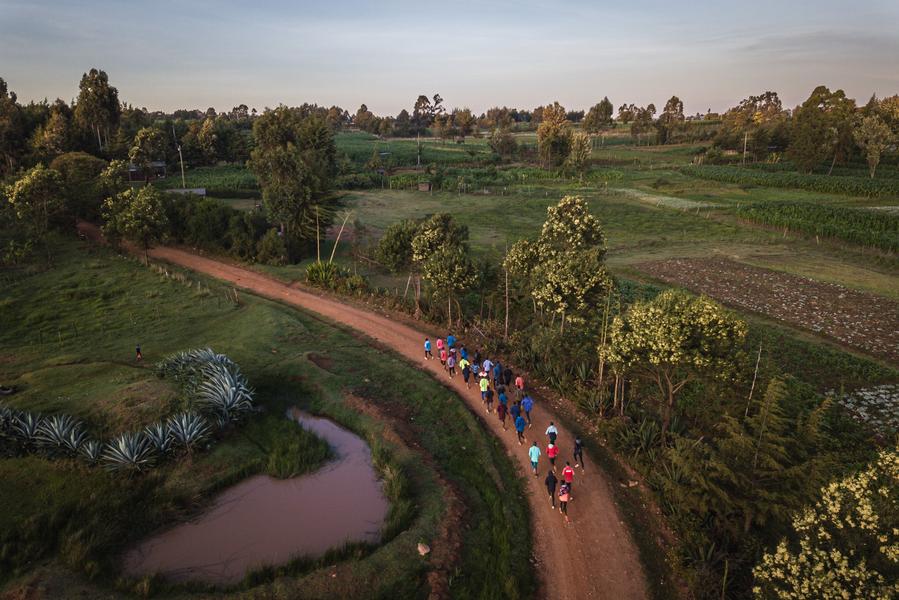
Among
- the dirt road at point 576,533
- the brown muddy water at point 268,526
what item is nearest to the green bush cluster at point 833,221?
the dirt road at point 576,533

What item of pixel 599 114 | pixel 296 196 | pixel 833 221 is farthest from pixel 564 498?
pixel 599 114

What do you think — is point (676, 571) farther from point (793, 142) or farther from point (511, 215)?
point (793, 142)

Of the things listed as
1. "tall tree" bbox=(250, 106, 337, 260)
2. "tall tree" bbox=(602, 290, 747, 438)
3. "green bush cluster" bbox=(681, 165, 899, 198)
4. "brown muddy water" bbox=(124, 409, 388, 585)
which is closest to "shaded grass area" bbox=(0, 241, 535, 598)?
"brown muddy water" bbox=(124, 409, 388, 585)

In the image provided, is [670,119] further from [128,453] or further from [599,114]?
[128,453]

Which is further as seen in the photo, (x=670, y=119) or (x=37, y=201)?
(x=670, y=119)

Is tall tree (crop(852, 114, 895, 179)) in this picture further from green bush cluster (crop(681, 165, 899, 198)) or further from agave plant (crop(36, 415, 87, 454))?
agave plant (crop(36, 415, 87, 454))

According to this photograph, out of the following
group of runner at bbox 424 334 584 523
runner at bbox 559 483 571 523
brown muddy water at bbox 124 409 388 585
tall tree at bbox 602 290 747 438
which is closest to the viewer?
brown muddy water at bbox 124 409 388 585

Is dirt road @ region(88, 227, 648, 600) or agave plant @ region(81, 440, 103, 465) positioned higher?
agave plant @ region(81, 440, 103, 465)
